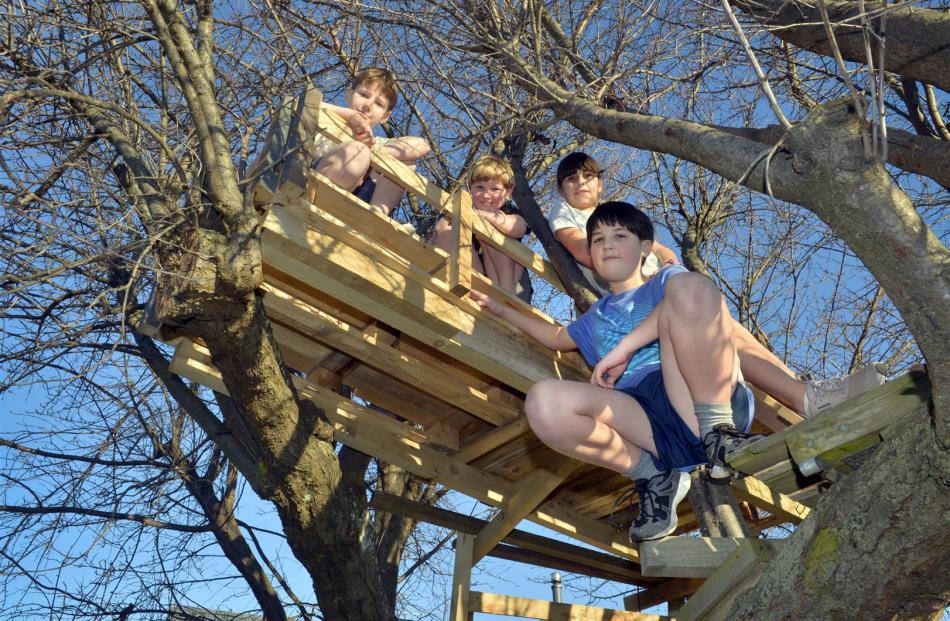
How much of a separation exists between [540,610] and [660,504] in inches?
61.1

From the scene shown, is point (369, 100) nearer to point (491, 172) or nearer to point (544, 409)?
point (491, 172)

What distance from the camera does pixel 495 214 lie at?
215 inches

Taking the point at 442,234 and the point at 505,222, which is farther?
the point at 505,222

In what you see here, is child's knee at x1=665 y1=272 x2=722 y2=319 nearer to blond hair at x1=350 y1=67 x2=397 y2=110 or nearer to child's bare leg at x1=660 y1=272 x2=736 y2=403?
child's bare leg at x1=660 y1=272 x2=736 y2=403

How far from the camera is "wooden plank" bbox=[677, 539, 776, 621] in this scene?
3.53 meters

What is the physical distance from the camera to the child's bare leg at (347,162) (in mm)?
4301

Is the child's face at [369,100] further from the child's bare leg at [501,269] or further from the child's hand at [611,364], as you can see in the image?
the child's hand at [611,364]

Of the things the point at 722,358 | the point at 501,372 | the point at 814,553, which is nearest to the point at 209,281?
the point at 501,372

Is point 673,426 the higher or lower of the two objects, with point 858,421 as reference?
higher

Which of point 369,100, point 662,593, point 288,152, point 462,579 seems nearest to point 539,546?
point 462,579

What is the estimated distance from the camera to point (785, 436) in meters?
3.17

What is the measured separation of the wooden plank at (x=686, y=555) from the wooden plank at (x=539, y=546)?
2.04 m

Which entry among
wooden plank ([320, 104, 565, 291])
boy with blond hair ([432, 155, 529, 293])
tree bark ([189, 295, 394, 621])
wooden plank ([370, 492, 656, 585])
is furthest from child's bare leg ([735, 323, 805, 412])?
tree bark ([189, 295, 394, 621])

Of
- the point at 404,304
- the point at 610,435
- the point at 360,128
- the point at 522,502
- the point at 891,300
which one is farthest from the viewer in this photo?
the point at 522,502
